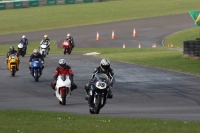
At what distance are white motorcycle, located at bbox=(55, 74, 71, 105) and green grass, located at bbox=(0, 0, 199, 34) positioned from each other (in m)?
41.4

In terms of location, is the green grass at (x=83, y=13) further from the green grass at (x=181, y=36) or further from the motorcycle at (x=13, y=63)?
the motorcycle at (x=13, y=63)

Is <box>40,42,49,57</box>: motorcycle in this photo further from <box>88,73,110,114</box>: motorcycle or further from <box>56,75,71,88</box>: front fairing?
<box>88,73,110,114</box>: motorcycle

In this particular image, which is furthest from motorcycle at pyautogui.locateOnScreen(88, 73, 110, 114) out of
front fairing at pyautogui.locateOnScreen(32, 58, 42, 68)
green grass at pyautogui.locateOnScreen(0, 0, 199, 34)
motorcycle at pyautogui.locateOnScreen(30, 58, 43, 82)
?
green grass at pyautogui.locateOnScreen(0, 0, 199, 34)

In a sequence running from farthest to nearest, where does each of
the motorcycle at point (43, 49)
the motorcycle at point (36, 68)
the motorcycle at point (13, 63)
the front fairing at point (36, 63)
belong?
the motorcycle at point (43, 49)
the motorcycle at point (13, 63)
the front fairing at point (36, 63)
the motorcycle at point (36, 68)

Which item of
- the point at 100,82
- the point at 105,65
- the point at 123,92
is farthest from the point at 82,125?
the point at 123,92

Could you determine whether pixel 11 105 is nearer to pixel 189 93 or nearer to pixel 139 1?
pixel 189 93

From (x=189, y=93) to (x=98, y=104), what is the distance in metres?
6.55

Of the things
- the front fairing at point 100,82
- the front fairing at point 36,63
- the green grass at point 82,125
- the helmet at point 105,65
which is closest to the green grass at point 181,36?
the front fairing at point 36,63

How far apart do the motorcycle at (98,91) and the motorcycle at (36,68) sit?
1061cm

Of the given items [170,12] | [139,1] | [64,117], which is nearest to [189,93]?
[64,117]

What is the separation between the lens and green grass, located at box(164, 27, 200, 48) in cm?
4967

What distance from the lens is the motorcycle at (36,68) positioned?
26.6m

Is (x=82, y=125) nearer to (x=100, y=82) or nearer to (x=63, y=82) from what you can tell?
(x=100, y=82)

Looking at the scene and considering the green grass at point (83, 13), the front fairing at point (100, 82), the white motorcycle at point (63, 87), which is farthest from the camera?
the green grass at point (83, 13)
